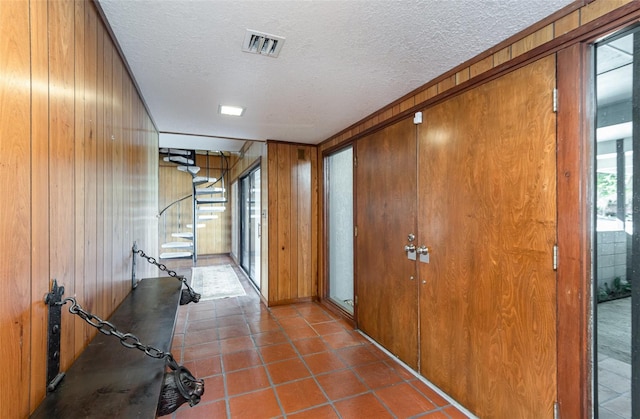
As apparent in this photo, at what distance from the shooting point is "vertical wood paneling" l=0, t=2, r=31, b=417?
0.75 m

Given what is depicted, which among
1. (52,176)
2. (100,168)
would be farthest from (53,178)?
(100,168)

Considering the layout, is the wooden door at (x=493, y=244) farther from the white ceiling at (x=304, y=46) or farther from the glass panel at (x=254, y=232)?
the glass panel at (x=254, y=232)

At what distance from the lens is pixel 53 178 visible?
100 centimetres

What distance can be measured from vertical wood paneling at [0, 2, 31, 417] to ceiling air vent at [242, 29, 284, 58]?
3.24 ft

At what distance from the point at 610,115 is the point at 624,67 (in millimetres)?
208

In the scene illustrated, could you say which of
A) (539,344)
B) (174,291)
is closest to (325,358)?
(174,291)

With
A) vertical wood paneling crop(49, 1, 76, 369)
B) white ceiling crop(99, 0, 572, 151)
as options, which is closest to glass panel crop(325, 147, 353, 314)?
white ceiling crop(99, 0, 572, 151)

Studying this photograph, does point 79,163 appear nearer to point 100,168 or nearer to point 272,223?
point 100,168

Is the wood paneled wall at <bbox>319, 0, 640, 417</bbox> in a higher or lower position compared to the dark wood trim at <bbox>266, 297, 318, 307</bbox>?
higher

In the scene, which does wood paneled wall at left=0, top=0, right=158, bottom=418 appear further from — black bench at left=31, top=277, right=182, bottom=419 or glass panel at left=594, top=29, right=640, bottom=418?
glass panel at left=594, top=29, right=640, bottom=418

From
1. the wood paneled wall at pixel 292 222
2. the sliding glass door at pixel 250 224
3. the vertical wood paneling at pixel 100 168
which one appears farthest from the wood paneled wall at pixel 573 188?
the sliding glass door at pixel 250 224

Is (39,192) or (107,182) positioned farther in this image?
(107,182)

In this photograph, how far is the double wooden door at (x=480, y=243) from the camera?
5.00ft

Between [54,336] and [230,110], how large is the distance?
2.32m
